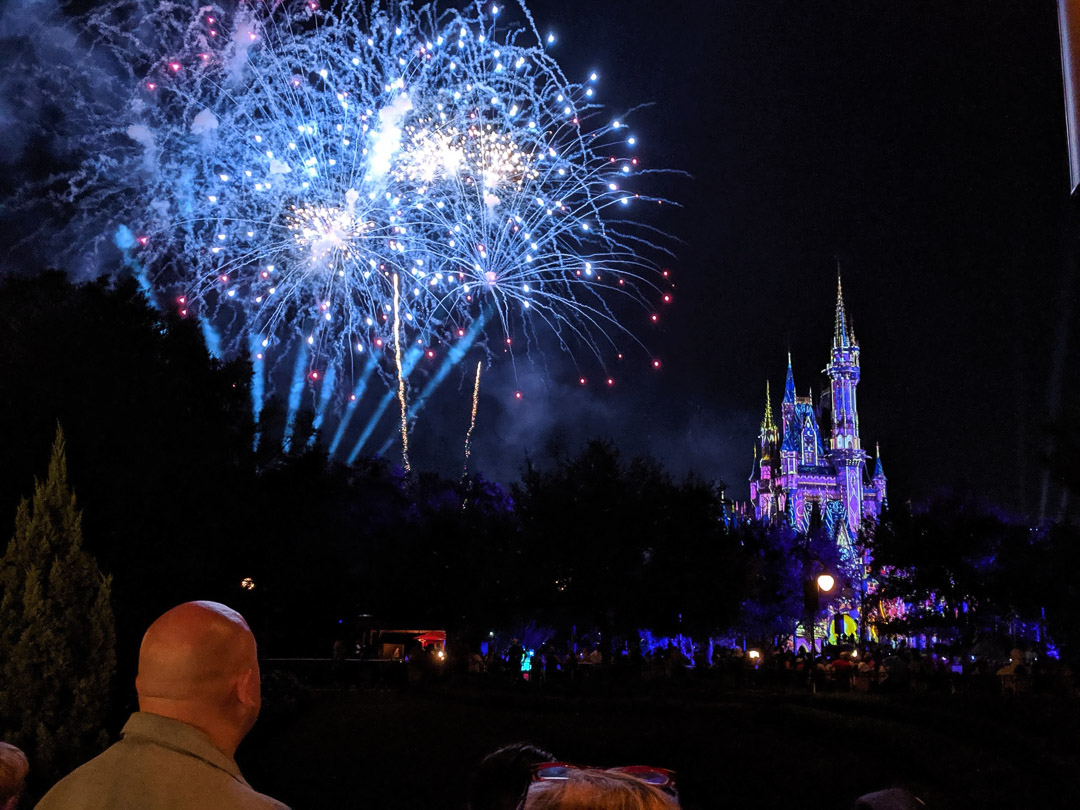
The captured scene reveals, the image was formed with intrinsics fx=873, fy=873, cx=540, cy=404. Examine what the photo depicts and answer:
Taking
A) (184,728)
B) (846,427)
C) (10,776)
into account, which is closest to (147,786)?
(184,728)

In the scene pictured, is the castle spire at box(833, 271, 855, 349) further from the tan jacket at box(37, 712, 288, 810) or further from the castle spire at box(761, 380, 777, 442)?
the tan jacket at box(37, 712, 288, 810)

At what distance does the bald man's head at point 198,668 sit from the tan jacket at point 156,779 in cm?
6

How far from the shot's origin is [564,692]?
20.2 m

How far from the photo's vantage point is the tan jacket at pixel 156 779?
221 cm

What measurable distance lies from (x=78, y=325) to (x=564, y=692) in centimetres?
1374

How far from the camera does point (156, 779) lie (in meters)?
2.23

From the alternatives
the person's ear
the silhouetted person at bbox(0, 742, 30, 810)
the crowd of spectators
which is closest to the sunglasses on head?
the person's ear

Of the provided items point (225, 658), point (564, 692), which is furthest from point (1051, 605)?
point (225, 658)

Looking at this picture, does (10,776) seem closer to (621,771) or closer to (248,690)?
(248,690)

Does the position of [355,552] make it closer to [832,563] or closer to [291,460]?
[291,460]

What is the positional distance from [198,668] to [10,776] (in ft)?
9.27

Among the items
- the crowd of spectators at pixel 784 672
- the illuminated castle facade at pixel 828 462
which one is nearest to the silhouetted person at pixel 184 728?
the crowd of spectators at pixel 784 672

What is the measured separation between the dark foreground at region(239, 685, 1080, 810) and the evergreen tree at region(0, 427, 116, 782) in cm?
375

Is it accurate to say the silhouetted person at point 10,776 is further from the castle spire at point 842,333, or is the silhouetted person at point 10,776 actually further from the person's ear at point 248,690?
the castle spire at point 842,333
